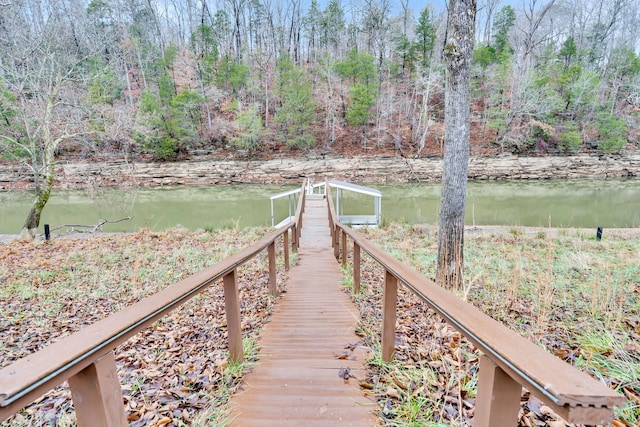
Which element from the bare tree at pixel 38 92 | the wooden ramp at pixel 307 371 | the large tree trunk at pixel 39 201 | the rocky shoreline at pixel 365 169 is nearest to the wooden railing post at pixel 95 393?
the wooden ramp at pixel 307 371

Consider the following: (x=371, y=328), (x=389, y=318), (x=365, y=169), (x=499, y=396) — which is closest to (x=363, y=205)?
(x=365, y=169)

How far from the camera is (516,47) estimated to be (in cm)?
3403

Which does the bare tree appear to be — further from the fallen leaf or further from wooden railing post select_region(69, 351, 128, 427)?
the fallen leaf

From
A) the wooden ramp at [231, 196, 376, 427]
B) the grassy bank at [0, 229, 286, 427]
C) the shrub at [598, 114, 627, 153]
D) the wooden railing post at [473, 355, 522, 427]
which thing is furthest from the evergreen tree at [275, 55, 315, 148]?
the wooden railing post at [473, 355, 522, 427]

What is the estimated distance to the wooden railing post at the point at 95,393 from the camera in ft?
3.59

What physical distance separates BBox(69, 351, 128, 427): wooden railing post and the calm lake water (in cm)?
1044

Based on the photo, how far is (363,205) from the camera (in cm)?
1920

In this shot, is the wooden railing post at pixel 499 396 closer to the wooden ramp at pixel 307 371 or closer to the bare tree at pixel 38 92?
the wooden ramp at pixel 307 371

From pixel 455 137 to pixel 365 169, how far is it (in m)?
23.8

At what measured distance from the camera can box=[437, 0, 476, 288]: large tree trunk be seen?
13.1 feet

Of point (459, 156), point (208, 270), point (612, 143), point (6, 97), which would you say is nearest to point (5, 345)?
point (208, 270)

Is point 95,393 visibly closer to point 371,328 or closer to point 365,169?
point 371,328

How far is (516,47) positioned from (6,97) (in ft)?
140

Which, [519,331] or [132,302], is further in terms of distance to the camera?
[132,302]
